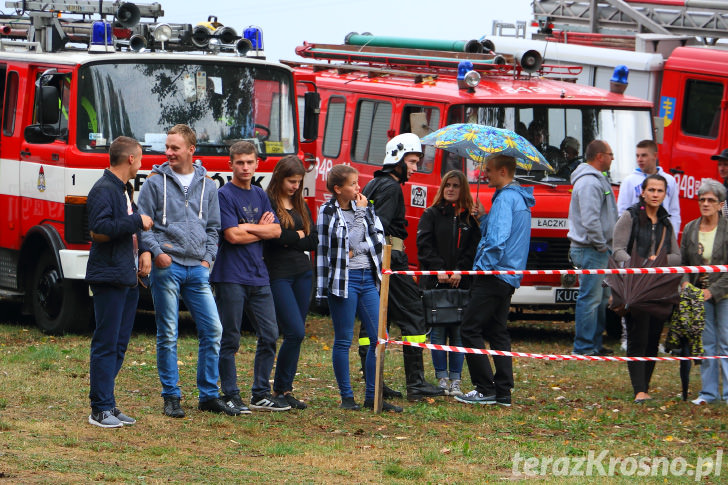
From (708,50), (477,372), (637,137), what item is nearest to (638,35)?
(708,50)

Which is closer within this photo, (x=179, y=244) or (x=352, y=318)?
(x=179, y=244)

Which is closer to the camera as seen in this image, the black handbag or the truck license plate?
the black handbag

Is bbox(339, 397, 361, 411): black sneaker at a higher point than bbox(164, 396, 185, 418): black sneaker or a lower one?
lower

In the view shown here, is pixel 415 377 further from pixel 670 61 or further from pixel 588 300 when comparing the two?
pixel 670 61

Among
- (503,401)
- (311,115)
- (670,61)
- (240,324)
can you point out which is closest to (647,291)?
(503,401)

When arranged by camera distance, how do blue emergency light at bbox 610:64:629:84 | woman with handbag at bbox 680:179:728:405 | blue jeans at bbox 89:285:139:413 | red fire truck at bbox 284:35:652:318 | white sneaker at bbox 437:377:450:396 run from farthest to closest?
blue emergency light at bbox 610:64:629:84, red fire truck at bbox 284:35:652:318, white sneaker at bbox 437:377:450:396, woman with handbag at bbox 680:179:728:405, blue jeans at bbox 89:285:139:413

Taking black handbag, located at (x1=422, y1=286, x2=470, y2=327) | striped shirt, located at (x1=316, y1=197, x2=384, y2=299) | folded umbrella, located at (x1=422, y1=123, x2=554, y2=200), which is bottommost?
black handbag, located at (x1=422, y1=286, x2=470, y2=327)

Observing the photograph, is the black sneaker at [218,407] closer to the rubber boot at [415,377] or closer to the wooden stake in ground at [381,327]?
the wooden stake in ground at [381,327]

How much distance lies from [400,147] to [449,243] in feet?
3.01

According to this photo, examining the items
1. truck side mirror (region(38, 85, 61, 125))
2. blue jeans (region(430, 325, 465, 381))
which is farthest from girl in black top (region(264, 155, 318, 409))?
truck side mirror (region(38, 85, 61, 125))

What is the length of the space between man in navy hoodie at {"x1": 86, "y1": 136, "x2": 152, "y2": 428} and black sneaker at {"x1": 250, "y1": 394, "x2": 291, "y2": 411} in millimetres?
1067

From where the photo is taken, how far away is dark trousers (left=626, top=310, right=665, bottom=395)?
991cm

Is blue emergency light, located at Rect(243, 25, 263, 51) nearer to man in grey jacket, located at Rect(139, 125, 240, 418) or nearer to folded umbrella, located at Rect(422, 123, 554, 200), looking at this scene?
folded umbrella, located at Rect(422, 123, 554, 200)

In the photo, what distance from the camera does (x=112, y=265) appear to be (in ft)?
26.5
